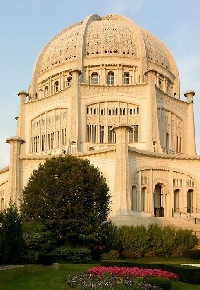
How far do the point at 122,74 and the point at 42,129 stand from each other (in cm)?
1415

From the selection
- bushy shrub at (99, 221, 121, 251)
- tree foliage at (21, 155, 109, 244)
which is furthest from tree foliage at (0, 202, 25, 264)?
bushy shrub at (99, 221, 121, 251)

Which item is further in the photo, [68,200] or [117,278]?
[68,200]

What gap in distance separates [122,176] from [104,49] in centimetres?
→ 2774

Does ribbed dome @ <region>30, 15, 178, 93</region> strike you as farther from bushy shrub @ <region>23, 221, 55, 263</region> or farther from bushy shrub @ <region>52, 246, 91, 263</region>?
bushy shrub @ <region>52, 246, 91, 263</region>

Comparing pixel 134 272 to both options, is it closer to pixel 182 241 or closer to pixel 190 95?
pixel 182 241

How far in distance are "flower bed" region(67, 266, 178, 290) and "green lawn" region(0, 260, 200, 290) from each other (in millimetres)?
708

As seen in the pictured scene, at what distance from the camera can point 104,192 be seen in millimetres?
46281

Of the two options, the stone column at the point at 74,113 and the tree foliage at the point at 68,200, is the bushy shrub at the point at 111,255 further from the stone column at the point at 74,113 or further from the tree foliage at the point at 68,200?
Answer: the stone column at the point at 74,113

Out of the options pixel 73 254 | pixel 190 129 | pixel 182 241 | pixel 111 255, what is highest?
pixel 190 129

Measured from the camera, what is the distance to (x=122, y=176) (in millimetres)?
55281

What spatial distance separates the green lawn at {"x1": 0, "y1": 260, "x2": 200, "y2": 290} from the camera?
86.5 ft

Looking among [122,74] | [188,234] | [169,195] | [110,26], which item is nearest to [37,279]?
[188,234]

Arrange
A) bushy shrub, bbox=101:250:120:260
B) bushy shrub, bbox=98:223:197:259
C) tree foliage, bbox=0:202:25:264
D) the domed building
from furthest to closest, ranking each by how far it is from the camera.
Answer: the domed building
bushy shrub, bbox=98:223:197:259
bushy shrub, bbox=101:250:120:260
tree foliage, bbox=0:202:25:264

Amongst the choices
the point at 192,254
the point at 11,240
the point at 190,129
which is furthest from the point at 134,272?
the point at 190,129
